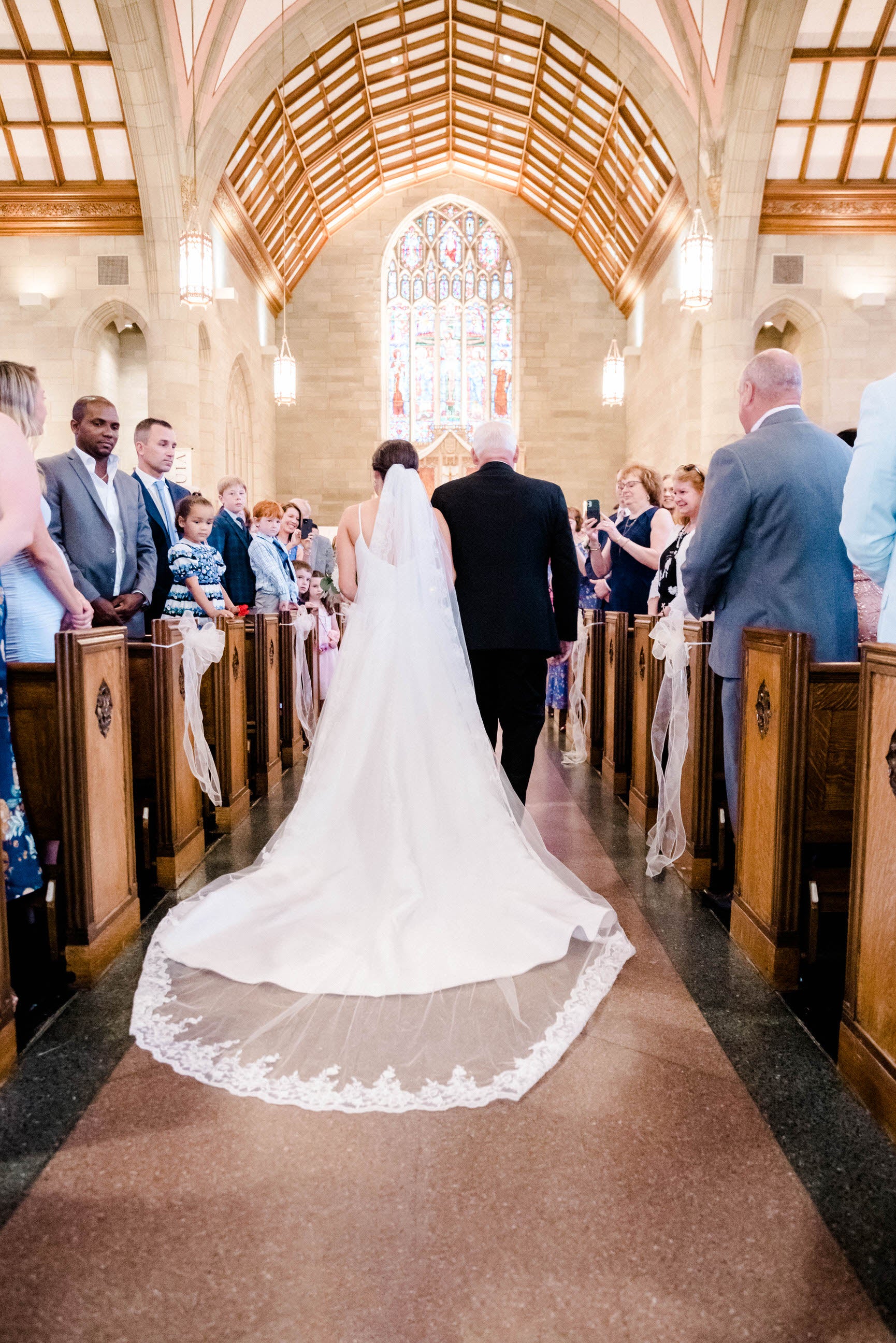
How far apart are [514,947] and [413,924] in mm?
A: 288

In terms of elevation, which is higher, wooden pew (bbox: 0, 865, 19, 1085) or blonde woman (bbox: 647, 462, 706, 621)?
blonde woman (bbox: 647, 462, 706, 621)

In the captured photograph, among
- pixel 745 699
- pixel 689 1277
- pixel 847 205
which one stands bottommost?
pixel 689 1277

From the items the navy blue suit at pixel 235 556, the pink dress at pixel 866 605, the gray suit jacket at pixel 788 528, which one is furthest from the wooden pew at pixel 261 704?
the pink dress at pixel 866 605

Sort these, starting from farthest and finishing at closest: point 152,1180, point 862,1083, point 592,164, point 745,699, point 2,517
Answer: point 592,164 < point 745,699 < point 2,517 < point 862,1083 < point 152,1180

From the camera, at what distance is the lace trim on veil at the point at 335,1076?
181cm

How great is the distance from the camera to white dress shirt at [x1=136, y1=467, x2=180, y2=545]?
4.25 meters

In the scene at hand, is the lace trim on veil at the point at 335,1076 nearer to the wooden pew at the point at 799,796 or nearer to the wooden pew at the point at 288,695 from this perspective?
the wooden pew at the point at 799,796

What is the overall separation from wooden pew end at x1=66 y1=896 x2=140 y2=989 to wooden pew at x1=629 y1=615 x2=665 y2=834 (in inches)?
83.7

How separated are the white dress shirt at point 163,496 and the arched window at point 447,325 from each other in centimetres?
1133

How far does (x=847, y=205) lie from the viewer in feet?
31.7

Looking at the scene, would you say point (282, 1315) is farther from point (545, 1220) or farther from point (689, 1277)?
point (689, 1277)

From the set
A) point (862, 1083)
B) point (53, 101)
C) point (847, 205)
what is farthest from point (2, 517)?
point (847, 205)

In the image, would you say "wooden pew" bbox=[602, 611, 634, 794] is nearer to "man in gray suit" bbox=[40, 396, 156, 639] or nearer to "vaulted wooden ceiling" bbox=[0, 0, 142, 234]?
"man in gray suit" bbox=[40, 396, 156, 639]

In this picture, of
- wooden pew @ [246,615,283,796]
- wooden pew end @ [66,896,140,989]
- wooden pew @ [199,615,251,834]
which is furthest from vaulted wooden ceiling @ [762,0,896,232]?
wooden pew end @ [66,896,140,989]
